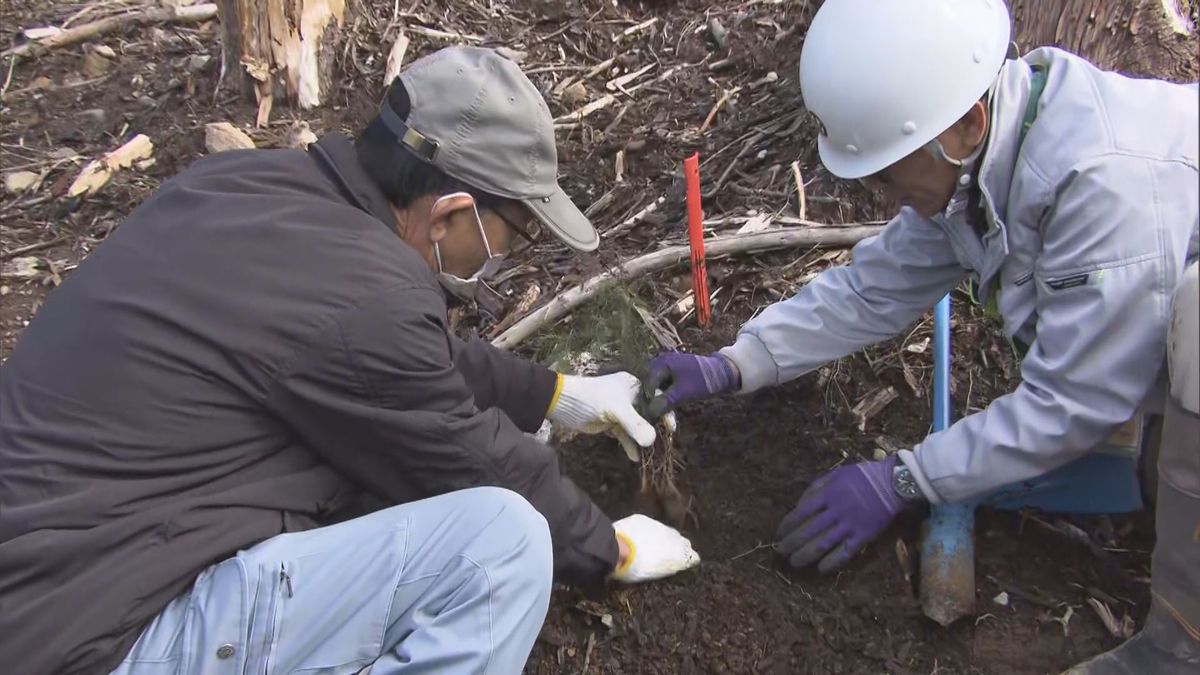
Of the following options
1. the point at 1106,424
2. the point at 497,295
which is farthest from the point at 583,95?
the point at 1106,424

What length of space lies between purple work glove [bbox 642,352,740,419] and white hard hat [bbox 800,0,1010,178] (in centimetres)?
92

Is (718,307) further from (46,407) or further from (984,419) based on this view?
(46,407)

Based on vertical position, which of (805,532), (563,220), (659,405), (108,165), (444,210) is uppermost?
(444,210)

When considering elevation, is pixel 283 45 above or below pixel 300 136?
above

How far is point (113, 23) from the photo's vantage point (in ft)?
20.4

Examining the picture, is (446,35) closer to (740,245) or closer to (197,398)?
(740,245)

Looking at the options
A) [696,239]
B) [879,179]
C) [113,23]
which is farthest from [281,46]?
[879,179]

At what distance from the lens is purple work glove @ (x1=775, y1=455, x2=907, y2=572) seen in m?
2.65

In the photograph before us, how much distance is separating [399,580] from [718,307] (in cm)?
184

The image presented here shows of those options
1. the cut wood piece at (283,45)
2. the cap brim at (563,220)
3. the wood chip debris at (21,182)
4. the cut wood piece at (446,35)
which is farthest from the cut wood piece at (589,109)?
the wood chip debris at (21,182)

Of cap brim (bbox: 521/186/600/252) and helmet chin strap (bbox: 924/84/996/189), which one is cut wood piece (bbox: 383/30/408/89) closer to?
cap brim (bbox: 521/186/600/252)

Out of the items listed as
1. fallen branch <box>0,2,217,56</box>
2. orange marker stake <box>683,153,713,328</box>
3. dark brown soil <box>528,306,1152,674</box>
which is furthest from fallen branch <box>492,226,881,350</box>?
fallen branch <box>0,2,217,56</box>

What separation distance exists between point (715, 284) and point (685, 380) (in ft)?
2.37

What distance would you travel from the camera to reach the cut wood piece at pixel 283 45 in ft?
16.2
